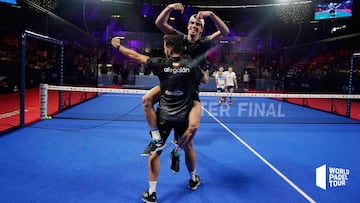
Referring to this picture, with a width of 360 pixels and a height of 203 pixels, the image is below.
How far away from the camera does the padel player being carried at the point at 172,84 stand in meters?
3.36

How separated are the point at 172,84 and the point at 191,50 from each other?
1.02m

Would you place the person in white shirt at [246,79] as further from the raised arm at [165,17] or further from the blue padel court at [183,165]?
the raised arm at [165,17]

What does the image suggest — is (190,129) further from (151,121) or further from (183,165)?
(183,165)

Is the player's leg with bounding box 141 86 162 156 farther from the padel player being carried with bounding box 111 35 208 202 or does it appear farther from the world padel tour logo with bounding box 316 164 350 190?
the world padel tour logo with bounding box 316 164 350 190

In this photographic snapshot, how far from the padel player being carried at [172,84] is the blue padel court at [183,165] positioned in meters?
0.86

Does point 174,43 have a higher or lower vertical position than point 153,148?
higher

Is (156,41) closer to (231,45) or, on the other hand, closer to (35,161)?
(231,45)

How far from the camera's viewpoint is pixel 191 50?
420cm

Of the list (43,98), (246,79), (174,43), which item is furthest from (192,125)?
(246,79)

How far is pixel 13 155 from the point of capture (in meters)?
5.30

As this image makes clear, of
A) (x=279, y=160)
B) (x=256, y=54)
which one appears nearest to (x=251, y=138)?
(x=279, y=160)

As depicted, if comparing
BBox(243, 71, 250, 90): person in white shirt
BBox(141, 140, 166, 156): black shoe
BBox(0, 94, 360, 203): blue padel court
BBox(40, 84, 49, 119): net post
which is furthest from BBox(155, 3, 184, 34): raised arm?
BBox(243, 71, 250, 90): person in white shirt

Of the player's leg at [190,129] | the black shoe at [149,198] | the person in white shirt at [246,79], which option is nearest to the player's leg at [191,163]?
the player's leg at [190,129]

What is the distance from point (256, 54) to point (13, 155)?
28447 mm
